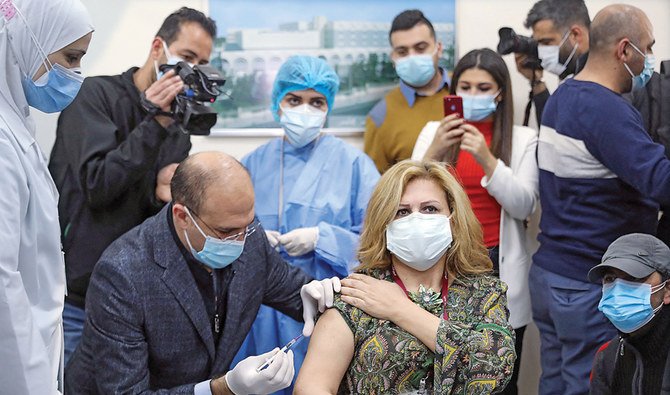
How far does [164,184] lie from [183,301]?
2.32 ft

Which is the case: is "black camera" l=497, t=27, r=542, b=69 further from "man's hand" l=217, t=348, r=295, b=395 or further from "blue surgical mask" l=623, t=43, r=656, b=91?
"man's hand" l=217, t=348, r=295, b=395

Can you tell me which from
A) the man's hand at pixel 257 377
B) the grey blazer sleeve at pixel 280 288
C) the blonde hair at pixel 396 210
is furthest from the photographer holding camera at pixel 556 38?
the man's hand at pixel 257 377

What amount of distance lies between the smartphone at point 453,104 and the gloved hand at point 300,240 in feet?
2.15

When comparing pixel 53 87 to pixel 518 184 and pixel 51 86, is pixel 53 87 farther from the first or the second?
pixel 518 184

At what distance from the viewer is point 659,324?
7.36 ft

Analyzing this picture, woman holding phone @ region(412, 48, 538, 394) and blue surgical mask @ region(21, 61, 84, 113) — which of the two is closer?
blue surgical mask @ region(21, 61, 84, 113)

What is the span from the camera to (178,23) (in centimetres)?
276

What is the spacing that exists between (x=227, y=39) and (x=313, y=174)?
3.20 ft

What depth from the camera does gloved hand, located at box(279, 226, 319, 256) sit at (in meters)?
2.54

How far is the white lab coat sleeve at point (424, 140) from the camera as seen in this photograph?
296cm

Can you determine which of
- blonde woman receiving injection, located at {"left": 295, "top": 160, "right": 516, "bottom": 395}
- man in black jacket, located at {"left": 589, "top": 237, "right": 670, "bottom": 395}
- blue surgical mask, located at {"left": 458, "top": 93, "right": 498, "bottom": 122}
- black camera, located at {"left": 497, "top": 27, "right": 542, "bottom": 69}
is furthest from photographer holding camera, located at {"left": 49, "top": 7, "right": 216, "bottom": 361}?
man in black jacket, located at {"left": 589, "top": 237, "right": 670, "bottom": 395}

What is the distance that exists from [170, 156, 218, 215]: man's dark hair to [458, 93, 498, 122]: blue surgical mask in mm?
1235

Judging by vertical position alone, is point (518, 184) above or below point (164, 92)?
below

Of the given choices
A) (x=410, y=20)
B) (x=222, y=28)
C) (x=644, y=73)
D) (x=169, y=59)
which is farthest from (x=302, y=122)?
(x=644, y=73)
